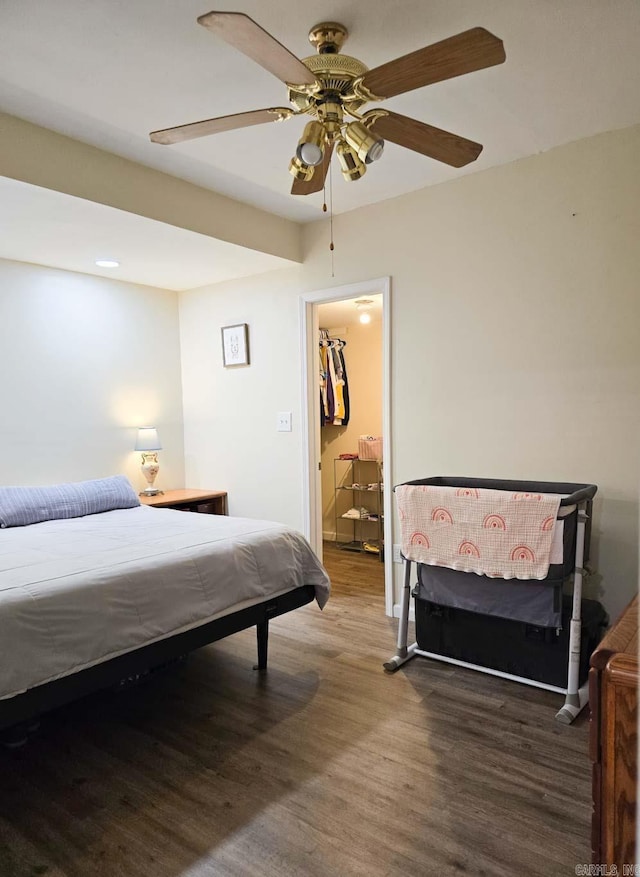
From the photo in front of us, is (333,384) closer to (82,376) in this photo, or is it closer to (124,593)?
(82,376)

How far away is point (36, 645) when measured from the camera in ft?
5.76

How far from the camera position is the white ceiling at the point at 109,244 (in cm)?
275

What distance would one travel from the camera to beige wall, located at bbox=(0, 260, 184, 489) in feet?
12.0

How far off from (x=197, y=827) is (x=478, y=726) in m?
1.15

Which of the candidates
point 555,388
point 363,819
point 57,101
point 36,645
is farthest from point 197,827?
point 57,101

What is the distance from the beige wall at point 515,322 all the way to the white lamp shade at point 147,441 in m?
1.03

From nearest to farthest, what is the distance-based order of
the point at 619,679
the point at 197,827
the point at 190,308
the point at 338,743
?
the point at 619,679
the point at 197,827
the point at 338,743
the point at 190,308

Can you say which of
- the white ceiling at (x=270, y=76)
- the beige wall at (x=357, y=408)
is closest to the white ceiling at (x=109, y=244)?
the white ceiling at (x=270, y=76)

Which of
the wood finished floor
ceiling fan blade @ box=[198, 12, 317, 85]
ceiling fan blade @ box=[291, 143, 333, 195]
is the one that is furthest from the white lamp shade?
ceiling fan blade @ box=[198, 12, 317, 85]

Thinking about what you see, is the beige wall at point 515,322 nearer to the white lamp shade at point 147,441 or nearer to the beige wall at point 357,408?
the white lamp shade at point 147,441

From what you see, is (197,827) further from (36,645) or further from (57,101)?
(57,101)

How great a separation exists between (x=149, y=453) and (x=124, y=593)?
8.03ft

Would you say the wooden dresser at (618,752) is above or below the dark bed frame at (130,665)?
above

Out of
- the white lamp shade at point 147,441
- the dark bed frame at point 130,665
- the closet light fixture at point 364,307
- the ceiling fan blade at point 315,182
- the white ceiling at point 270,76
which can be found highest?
the white ceiling at point 270,76
